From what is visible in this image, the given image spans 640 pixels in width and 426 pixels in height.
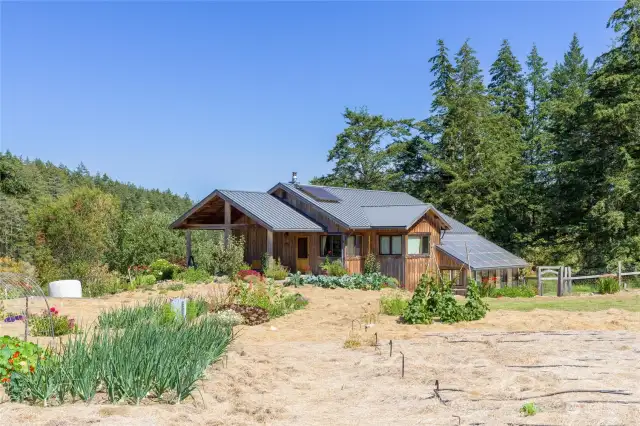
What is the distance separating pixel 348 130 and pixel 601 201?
2089 centimetres

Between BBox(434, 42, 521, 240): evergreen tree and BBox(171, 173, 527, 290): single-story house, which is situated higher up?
BBox(434, 42, 521, 240): evergreen tree

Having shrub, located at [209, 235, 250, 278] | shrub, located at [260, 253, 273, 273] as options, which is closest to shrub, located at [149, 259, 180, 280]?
shrub, located at [209, 235, 250, 278]

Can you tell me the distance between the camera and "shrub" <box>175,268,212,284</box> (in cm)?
2295

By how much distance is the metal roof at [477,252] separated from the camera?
27477 mm

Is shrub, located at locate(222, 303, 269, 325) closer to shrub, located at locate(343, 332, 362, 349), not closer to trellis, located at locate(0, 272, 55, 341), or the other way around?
shrub, located at locate(343, 332, 362, 349)

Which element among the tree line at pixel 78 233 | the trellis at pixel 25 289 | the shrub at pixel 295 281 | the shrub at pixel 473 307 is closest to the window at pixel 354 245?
the shrub at pixel 295 281

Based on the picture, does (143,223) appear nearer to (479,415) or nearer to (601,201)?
(601,201)

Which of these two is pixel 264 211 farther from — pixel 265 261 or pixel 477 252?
pixel 477 252

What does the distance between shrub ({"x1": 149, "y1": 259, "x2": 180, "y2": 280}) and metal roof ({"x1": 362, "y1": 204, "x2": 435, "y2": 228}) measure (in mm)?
9272

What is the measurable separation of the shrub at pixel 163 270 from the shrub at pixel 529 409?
2024 centimetres

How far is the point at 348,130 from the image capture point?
4488 centimetres

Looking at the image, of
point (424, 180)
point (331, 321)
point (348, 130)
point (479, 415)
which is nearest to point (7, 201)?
point (348, 130)

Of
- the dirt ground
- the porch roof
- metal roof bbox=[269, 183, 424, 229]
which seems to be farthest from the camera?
metal roof bbox=[269, 183, 424, 229]

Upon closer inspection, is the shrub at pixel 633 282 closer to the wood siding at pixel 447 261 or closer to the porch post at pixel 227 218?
the wood siding at pixel 447 261
